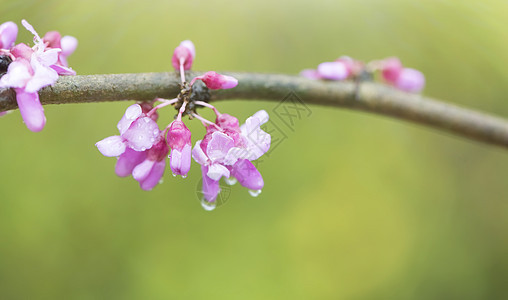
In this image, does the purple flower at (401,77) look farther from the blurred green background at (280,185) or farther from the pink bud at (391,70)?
the blurred green background at (280,185)

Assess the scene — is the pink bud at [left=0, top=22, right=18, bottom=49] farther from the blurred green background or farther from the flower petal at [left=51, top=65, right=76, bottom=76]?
the blurred green background

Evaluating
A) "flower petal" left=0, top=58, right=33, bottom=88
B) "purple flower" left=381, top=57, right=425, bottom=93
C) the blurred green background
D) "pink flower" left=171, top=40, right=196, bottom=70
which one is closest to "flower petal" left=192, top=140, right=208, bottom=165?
"pink flower" left=171, top=40, right=196, bottom=70

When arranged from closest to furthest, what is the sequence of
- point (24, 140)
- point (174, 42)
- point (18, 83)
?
point (18, 83) < point (24, 140) < point (174, 42)

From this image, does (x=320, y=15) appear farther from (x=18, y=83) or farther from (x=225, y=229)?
(x=18, y=83)

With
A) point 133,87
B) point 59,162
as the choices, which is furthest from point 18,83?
point 59,162

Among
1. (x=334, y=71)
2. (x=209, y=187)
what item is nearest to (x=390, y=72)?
(x=334, y=71)

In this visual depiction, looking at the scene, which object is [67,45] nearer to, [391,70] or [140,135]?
[140,135]

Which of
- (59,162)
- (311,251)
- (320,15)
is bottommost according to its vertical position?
(311,251)
